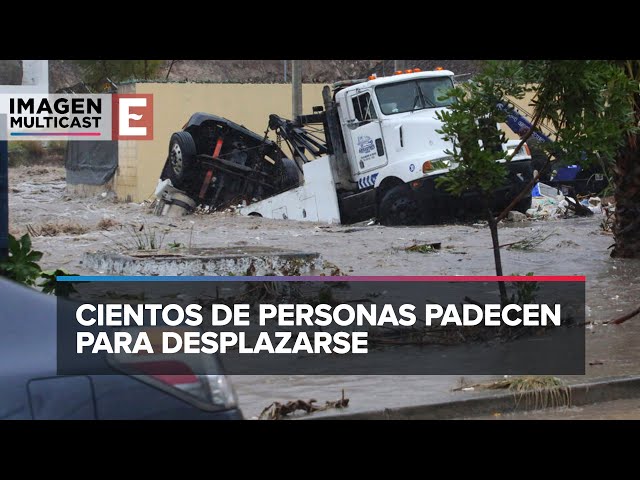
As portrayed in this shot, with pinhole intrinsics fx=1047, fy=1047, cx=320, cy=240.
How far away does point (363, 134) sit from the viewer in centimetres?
2016

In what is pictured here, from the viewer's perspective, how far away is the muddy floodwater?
24.3 feet

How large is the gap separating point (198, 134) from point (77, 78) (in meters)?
41.3

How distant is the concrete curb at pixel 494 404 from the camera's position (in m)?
6.48

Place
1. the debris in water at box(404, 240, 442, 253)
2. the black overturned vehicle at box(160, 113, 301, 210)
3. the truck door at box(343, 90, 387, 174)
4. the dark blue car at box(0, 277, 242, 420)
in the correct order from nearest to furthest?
the dark blue car at box(0, 277, 242, 420)
the debris in water at box(404, 240, 442, 253)
the truck door at box(343, 90, 387, 174)
the black overturned vehicle at box(160, 113, 301, 210)

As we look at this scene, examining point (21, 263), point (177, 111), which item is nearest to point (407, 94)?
point (177, 111)

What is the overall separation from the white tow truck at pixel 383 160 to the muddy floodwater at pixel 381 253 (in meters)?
0.51

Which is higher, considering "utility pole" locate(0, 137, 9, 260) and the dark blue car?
"utility pole" locate(0, 137, 9, 260)

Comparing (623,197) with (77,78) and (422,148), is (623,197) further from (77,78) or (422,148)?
(77,78)

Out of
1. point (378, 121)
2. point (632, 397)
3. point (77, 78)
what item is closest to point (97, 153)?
point (378, 121)

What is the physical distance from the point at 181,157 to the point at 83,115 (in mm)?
10076

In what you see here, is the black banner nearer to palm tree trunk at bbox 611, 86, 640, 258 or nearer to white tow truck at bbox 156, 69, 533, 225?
palm tree trunk at bbox 611, 86, 640, 258

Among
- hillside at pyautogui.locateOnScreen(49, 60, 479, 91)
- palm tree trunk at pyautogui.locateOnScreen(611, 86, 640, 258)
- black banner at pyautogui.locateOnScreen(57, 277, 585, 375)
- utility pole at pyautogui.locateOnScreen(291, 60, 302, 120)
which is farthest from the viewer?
hillside at pyautogui.locateOnScreen(49, 60, 479, 91)

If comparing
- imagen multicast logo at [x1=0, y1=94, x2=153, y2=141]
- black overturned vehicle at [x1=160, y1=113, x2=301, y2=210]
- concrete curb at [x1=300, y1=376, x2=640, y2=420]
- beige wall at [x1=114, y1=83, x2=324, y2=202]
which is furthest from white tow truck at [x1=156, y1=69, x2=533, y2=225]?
concrete curb at [x1=300, y1=376, x2=640, y2=420]

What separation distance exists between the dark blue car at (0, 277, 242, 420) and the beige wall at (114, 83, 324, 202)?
2399cm
